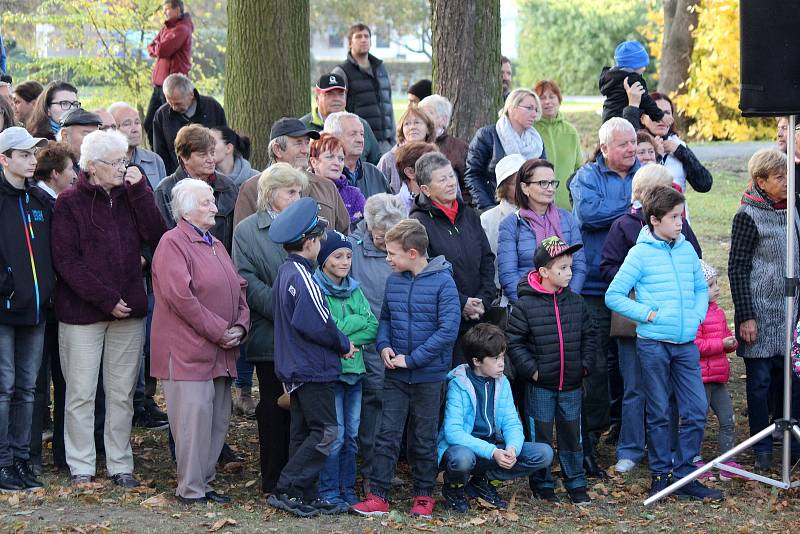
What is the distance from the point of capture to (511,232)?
807 cm

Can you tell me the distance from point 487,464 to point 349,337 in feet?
3.73

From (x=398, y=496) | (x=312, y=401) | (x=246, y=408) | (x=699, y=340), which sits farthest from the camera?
(x=246, y=408)

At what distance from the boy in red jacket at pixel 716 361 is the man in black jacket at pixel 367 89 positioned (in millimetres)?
4582

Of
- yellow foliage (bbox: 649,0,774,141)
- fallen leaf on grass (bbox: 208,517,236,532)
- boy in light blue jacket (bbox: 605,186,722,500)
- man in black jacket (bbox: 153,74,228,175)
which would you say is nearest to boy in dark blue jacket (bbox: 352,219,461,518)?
fallen leaf on grass (bbox: 208,517,236,532)

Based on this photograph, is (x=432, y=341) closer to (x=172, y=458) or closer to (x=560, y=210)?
(x=560, y=210)

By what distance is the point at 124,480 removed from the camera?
7582mm

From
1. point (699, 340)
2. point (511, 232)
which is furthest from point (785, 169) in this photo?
point (511, 232)

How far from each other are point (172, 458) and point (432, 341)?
2.29 metres

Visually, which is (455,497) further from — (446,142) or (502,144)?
(446,142)

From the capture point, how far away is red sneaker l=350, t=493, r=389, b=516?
7.14 metres

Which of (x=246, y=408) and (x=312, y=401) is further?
(x=246, y=408)

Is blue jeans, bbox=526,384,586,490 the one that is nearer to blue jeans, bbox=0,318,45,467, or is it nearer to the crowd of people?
the crowd of people

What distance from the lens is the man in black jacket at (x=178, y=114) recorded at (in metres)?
10.9

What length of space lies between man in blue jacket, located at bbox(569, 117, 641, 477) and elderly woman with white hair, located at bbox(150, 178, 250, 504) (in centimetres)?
266
